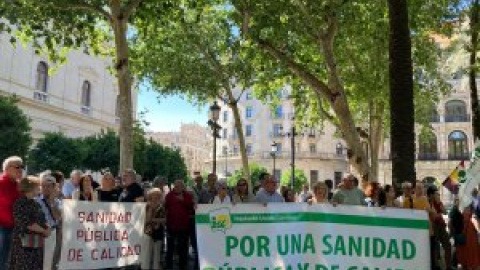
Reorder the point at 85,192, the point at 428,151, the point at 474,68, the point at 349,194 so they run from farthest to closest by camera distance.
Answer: the point at 428,151
the point at 474,68
the point at 85,192
the point at 349,194

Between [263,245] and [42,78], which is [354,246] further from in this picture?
[42,78]

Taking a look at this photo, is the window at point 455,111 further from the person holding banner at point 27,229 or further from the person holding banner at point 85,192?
the person holding banner at point 27,229

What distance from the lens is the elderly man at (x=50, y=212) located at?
7.92m

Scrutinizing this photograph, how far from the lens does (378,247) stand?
6629 mm

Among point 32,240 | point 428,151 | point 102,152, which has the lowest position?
point 32,240

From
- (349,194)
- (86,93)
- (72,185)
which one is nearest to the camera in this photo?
(349,194)

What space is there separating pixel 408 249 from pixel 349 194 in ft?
9.63

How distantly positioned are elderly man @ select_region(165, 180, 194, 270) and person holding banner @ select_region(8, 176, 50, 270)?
3598mm

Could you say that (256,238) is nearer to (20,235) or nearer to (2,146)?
(20,235)

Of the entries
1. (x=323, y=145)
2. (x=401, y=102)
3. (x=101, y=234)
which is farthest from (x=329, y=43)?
(x=323, y=145)

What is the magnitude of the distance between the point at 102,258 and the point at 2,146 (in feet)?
66.3

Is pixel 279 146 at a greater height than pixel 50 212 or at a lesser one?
greater

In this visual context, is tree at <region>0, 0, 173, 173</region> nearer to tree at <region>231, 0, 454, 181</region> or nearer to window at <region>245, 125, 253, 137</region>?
tree at <region>231, 0, 454, 181</region>

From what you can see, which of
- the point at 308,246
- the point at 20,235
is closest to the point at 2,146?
the point at 20,235
